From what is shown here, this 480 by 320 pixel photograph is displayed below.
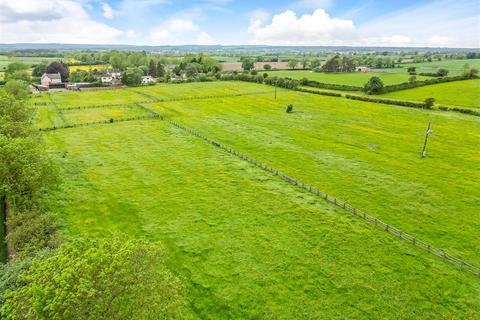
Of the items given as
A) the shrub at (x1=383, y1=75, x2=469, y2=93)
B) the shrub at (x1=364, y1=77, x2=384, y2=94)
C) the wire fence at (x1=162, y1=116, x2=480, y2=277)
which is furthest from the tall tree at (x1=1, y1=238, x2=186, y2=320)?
the shrub at (x1=383, y1=75, x2=469, y2=93)

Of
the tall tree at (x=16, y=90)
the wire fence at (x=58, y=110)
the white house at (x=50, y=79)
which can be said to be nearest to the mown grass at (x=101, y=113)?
the wire fence at (x=58, y=110)

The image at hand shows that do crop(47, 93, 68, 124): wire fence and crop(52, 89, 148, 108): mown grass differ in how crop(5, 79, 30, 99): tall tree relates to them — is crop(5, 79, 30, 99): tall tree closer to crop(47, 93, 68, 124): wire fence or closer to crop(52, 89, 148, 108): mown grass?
crop(47, 93, 68, 124): wire fence

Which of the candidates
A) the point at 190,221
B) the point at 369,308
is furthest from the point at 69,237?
the point at 369,308

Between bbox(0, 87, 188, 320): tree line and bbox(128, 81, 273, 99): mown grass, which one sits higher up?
bbox(128, 81, 273, 99): mown grass

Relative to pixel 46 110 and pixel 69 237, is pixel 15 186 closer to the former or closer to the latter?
pixel 69 237

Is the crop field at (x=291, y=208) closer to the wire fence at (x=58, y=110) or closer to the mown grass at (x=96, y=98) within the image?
Result: the wire fence at (x=58, y=110)

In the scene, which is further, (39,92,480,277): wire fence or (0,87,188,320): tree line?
(39,92,480,277): wire fence
